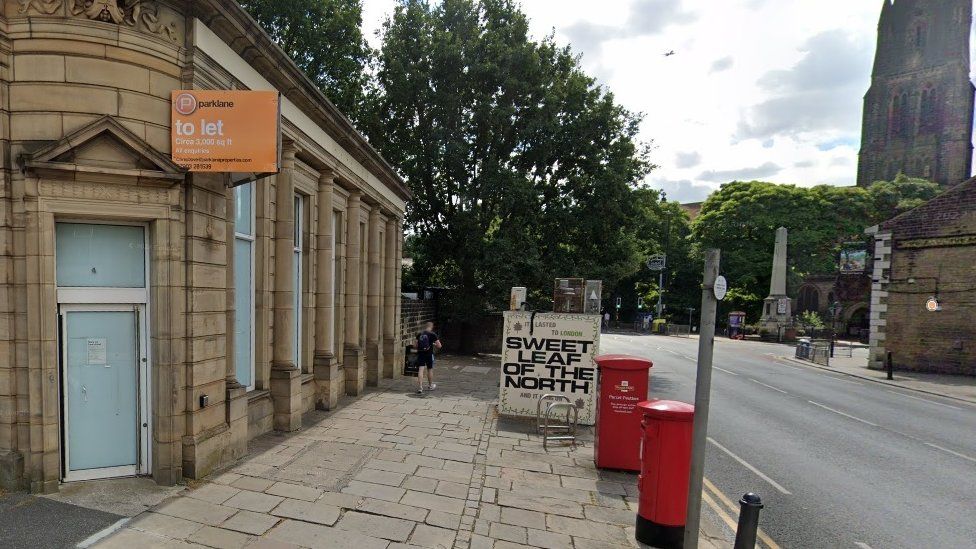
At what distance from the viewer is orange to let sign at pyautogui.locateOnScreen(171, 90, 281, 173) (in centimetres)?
542

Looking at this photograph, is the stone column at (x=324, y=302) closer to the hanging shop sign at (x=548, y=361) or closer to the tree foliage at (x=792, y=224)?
the hanging shop sign at (x=548, y=361)

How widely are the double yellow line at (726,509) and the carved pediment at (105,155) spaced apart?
24.9 feet

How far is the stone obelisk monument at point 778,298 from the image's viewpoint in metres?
35.8

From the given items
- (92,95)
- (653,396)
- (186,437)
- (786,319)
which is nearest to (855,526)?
(653,396)

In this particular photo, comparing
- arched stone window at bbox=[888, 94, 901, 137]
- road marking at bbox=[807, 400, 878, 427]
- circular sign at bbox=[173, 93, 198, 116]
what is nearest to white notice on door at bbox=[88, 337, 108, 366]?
circular sign at bbox=[173, 93, 198, 116]

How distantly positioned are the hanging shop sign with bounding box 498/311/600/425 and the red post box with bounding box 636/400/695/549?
3.92 m

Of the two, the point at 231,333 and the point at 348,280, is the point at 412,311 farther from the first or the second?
the point at 231,333

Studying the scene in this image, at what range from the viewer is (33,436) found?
16.3 feet

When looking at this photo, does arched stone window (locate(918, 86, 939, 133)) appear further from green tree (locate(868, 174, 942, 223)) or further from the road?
the road

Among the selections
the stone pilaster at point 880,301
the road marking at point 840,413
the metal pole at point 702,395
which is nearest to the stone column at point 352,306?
the metal pole at point 702,395

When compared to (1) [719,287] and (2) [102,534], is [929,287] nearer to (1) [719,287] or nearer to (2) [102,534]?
(1) [719,287]

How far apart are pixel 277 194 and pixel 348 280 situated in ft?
12.3

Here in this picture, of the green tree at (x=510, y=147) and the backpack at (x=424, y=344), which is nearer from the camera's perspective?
the backpack at (x=424, y=344)

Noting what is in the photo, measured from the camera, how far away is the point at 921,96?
178 feet
